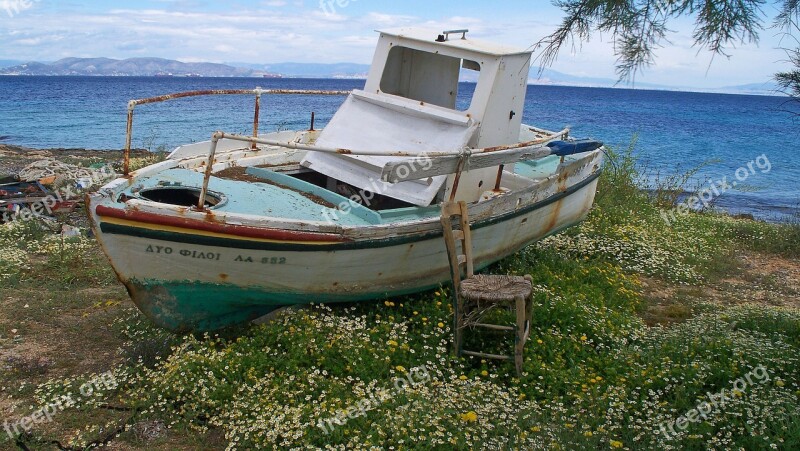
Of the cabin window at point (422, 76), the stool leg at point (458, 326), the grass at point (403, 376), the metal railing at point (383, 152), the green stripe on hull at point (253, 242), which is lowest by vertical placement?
the grass at point (403, 376)

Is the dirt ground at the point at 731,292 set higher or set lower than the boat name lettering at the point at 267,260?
lower

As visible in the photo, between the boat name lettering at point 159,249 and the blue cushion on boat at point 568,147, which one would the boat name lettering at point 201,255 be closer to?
the boat name lettering at point 159,249

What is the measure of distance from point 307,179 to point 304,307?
90.3 inches

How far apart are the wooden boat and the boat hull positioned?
1cm

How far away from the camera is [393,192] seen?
23.6ft

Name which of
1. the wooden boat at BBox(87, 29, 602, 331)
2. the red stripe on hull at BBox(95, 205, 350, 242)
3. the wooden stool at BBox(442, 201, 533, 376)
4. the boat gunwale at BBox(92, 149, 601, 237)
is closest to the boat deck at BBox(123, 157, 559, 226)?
the wooden boat at BBox(87, 29, 602, 331)

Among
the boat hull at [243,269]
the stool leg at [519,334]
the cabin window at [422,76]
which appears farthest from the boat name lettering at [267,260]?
the cabin window at [422,76]

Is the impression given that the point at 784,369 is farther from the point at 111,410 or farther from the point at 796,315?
the point at 111,410

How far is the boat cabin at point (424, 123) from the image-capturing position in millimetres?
7359

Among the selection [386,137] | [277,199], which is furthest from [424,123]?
[277,199]

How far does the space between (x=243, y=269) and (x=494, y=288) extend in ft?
7.27

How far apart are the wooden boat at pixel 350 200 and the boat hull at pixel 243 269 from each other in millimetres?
13

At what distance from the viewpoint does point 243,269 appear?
5.78m

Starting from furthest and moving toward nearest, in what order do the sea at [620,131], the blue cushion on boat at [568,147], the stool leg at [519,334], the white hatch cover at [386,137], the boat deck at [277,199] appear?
the sea at [620,131] → the blue cushion on boat at [568,147] → the white hatch cover at [386,137] → the boat deck at [277,199] → the stool leg at [519,334]
